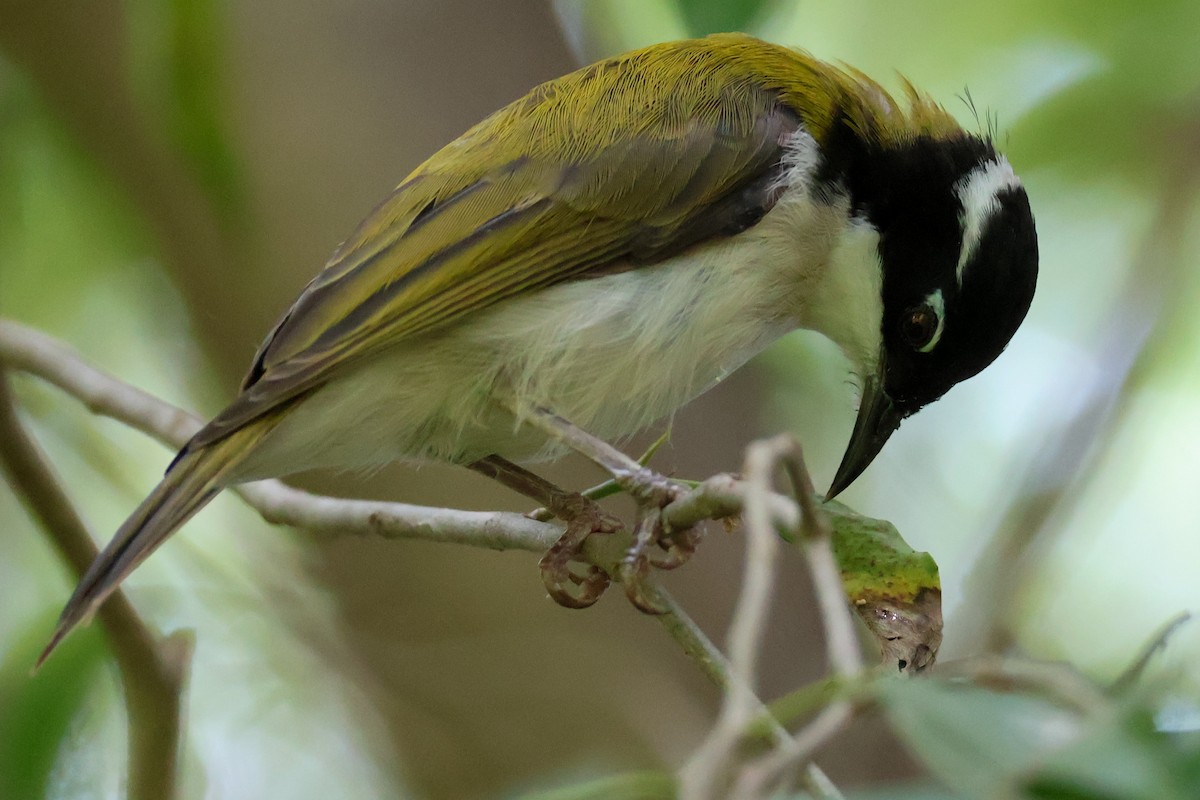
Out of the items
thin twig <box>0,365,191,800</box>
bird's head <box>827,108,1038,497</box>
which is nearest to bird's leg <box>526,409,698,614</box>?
bird's head <box>827,108,1038,497</box>

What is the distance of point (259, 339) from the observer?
302 centimetres

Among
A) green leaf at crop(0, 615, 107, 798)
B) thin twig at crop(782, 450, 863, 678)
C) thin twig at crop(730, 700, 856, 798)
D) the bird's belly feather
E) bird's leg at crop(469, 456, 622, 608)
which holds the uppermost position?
the bird's belly feather

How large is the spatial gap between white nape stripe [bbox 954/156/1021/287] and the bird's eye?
0.28 ft

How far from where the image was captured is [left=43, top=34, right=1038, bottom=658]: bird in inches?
86.0

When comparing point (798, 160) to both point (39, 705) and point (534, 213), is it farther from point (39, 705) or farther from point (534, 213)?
point (39, 705)

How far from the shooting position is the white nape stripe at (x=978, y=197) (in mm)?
2385

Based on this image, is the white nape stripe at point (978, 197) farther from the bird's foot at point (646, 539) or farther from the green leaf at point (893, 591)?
the green leaf at point (893, 591)

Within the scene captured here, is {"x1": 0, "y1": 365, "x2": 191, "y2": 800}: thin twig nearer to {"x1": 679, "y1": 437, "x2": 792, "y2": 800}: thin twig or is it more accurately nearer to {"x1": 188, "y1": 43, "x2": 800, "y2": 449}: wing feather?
{"x1": 188, "y1": 43, "x2": 800, "y2": 449}: wing feather

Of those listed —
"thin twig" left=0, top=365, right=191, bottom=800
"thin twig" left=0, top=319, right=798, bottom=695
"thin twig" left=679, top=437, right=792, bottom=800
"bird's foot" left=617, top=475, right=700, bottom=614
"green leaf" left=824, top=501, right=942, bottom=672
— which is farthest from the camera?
"thin twig" left=0, top=365, right=191, bottom=800

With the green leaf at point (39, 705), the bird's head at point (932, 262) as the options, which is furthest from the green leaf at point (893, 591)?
the green leaf at point (39, 705)

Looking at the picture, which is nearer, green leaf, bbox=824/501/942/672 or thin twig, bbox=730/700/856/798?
thin twig, bbox=730/700/856/798

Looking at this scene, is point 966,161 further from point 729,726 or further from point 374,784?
point 374,784

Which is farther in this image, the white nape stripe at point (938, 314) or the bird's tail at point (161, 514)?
the white nape stripe at point (938, 314)

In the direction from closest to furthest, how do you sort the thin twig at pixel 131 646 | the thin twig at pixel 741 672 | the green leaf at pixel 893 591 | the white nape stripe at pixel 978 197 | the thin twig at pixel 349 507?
the thin twig at pixel 741 672 → the green leaf at pixel 893 591 → the thin twig at pixel 349 507 → the thin twig at pixel 131 646 → the white nape stripe at pixel 978 197
